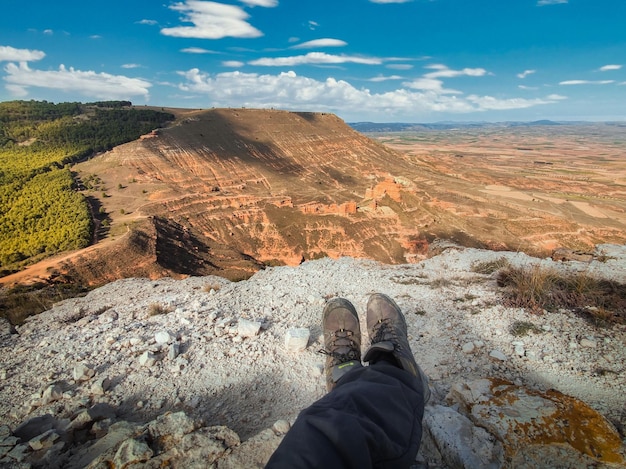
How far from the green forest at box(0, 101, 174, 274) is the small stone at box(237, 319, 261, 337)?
17660 mm

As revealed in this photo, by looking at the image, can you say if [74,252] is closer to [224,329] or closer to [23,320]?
[23,320]

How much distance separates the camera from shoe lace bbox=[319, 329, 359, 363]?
10.6ft

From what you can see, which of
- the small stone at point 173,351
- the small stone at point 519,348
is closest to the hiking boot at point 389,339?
the small stone at point 519,348

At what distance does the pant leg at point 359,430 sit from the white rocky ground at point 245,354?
0.88m

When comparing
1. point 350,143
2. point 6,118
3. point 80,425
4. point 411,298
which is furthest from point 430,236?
point 6,118

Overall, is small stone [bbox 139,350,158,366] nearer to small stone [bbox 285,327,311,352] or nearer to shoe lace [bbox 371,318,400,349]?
small stone [bbox 285,327,311,352]

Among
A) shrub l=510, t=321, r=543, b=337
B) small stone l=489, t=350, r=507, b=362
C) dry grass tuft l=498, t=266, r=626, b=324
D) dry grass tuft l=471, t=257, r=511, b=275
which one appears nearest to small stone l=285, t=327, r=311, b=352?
small stone l=489, t=350, r=507, b=362

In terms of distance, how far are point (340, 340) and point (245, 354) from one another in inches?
62.9

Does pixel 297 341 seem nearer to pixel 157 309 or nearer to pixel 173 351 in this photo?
pixel 173 351

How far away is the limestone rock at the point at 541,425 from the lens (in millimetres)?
2377

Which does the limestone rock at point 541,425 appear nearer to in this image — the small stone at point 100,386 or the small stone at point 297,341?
the small stone at point 297,341

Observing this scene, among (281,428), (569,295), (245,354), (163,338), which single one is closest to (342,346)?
(281,428)

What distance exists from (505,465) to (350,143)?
74.4 m

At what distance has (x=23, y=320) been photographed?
6113mm
